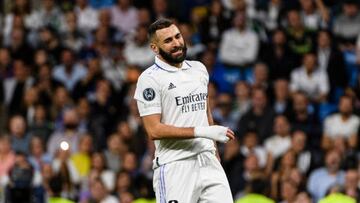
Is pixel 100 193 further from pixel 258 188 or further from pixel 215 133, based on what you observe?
pixel 215 133

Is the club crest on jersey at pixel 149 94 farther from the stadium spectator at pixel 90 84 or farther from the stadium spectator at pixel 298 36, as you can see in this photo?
the stadium spectator at pixel 90 84

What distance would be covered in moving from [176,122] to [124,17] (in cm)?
963

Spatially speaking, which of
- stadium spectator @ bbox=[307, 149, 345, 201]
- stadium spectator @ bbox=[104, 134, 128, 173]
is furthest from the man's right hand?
stadium spectator @ bbox=[104, 134, 128, 173]

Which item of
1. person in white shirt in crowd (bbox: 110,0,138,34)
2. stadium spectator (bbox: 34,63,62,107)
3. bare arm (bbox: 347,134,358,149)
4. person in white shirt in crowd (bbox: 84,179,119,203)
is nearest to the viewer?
person in white shirt in crowd (bbox: 84,179,119,203)

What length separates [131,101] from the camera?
17.2 meters

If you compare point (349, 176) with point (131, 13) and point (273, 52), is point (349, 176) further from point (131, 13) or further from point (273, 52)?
point (131, 13)

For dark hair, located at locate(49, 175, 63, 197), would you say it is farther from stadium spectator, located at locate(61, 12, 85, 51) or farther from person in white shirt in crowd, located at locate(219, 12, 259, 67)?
stadium spectator, located at locate(61, 12, 85, 51)

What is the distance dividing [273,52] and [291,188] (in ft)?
12.2

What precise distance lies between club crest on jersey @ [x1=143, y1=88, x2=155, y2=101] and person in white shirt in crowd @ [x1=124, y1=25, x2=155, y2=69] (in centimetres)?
848

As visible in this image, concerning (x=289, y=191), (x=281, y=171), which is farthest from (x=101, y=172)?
(x=289, y=191)

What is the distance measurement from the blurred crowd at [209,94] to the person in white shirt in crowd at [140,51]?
0.02m

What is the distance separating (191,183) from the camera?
364 inches

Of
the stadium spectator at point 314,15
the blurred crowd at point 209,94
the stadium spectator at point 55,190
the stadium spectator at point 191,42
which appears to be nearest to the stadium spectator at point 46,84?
the blurred crowd at point 209,94

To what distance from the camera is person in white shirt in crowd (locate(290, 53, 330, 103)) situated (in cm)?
1653
